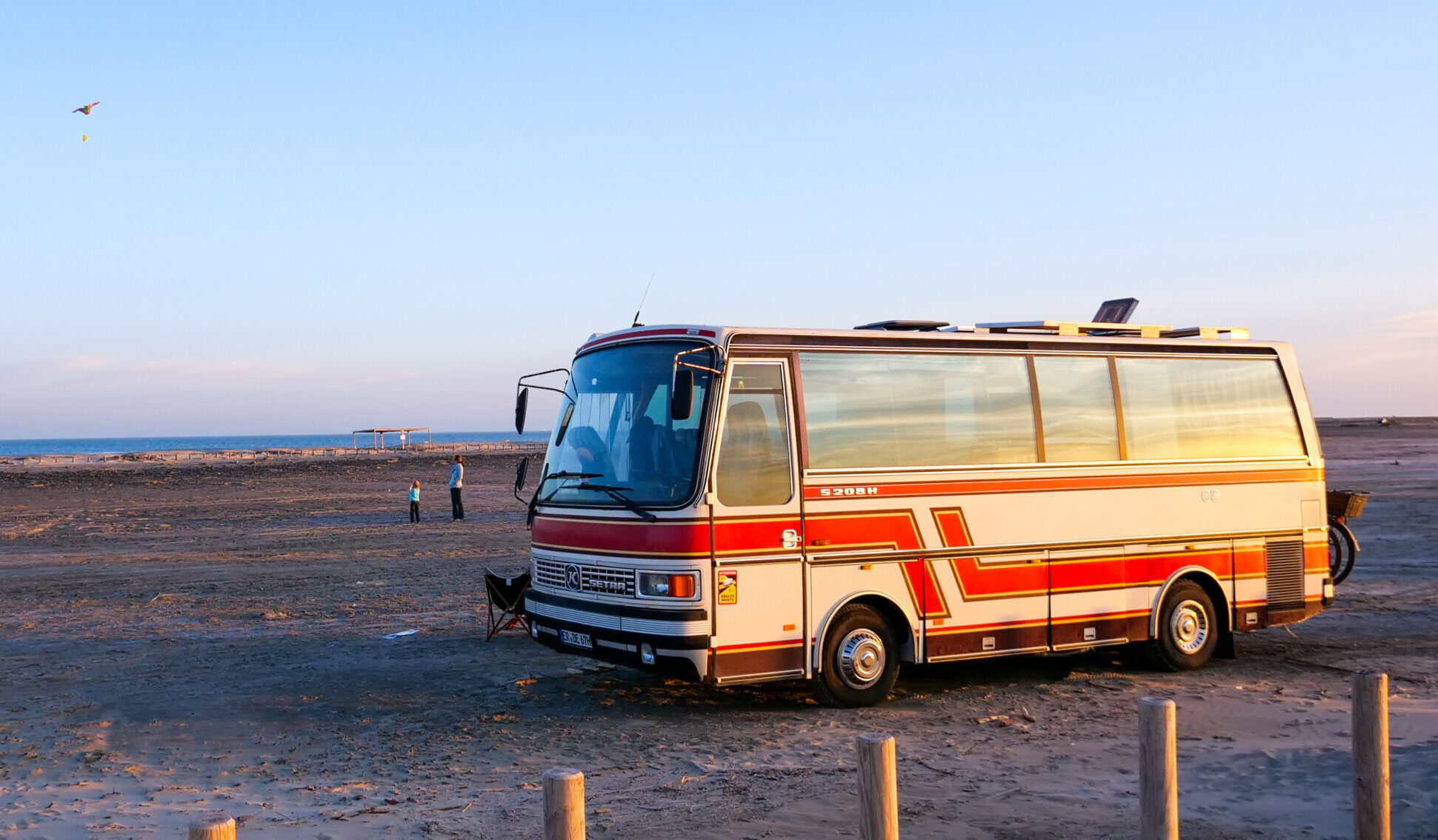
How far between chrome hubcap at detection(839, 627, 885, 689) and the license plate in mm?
2049

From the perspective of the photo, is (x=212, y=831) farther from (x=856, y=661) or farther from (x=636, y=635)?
(x=856, y=661)

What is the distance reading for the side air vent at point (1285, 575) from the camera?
12320 millimetres

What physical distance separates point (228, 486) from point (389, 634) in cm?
4099

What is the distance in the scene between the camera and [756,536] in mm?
9578

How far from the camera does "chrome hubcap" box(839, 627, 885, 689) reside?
10.0m

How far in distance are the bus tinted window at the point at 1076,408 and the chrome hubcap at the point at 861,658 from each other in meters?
2.46

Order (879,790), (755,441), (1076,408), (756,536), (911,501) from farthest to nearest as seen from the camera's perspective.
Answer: (1076,408) < (911,501) < (755,441) < (756,536) < (879,790)

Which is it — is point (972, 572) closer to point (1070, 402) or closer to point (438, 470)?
point (1070, 402)

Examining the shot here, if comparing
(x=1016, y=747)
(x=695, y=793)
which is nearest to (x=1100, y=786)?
(x=1016, y=747)

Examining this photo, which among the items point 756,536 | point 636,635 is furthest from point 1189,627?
point 636,635

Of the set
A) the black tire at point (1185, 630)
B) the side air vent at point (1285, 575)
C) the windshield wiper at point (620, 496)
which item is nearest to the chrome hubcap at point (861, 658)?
the windshield wiper at point (620, 496)

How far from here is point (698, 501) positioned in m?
9.31

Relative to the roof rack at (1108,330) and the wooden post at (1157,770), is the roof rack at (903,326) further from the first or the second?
the wooden post at (1157,770)

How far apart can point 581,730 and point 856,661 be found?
2315 mm
